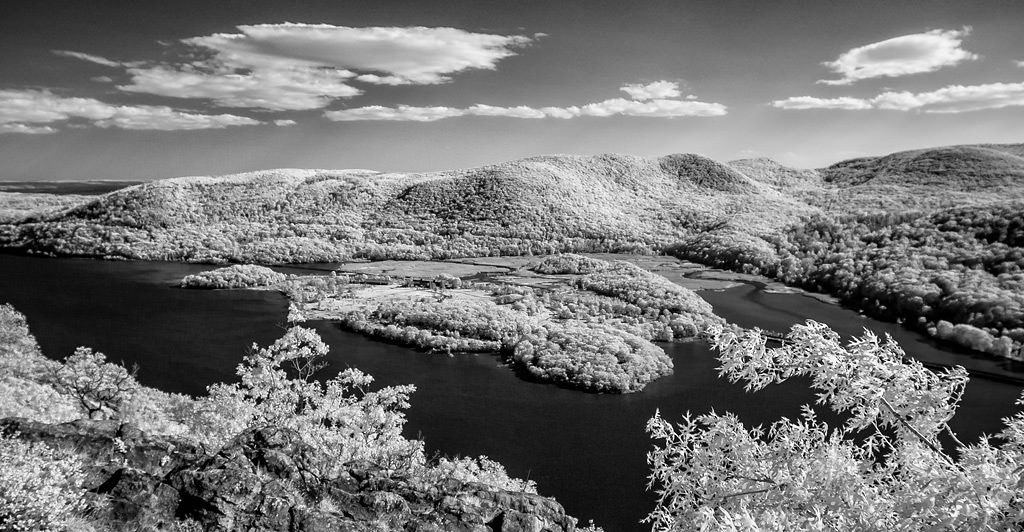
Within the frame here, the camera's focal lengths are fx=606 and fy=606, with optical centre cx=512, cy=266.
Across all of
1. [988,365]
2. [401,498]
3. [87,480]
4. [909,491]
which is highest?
[909,491]

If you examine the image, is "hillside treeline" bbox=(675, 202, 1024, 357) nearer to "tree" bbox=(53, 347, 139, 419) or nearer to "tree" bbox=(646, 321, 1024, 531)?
"tree" bbox=(646, 321, 1024, 531)

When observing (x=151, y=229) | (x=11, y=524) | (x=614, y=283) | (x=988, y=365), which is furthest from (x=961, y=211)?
Result: (x=151, y=229)

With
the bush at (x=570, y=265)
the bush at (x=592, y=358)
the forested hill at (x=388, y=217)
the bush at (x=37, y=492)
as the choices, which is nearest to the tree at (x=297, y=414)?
the bush at (x=37, y=492)

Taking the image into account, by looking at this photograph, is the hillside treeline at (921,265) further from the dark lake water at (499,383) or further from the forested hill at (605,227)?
the dark lake water at (499,383)

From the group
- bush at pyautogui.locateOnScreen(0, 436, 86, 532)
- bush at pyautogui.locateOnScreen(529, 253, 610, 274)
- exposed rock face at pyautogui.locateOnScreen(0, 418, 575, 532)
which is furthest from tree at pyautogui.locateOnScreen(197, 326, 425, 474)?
bush at pyautogui.locateOnScreen(529, 253, 610, 274)

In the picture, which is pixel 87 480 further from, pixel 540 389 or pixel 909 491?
pixel 540 389

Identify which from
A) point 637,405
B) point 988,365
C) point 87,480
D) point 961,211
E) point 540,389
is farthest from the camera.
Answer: point 961,211
